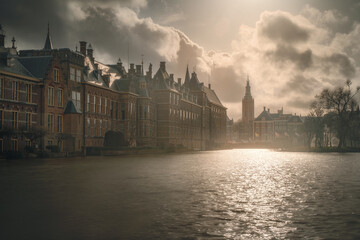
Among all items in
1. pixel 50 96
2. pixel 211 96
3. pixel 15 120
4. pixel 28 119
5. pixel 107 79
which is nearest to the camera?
pixel 15 120

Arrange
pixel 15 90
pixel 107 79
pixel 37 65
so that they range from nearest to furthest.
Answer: pixel 15 90
pixel 37 65
pixel 107 79

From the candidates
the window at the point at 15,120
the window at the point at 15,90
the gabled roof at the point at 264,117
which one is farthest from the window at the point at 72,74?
the gabled roof at the point at 264,117

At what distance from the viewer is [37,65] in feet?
147

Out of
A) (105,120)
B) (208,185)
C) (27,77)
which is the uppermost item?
(27,77)

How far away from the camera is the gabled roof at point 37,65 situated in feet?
144

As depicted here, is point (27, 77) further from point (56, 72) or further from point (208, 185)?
point (208, 185)

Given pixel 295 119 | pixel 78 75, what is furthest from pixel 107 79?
pixel 295 119

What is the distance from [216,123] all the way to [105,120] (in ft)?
212

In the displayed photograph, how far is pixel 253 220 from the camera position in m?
8.90

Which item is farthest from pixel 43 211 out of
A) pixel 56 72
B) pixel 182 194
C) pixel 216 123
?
pixel 216 123

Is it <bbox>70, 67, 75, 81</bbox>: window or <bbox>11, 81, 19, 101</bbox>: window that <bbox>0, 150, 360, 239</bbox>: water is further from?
<bbox>70, 67, 75, 81</bbox>: window

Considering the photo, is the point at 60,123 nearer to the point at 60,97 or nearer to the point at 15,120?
the point at 60,97

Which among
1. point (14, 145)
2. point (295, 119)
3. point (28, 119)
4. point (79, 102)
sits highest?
point (295, 119)

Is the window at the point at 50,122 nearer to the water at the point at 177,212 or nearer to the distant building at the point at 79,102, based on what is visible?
the distant building at the point at 79,102
